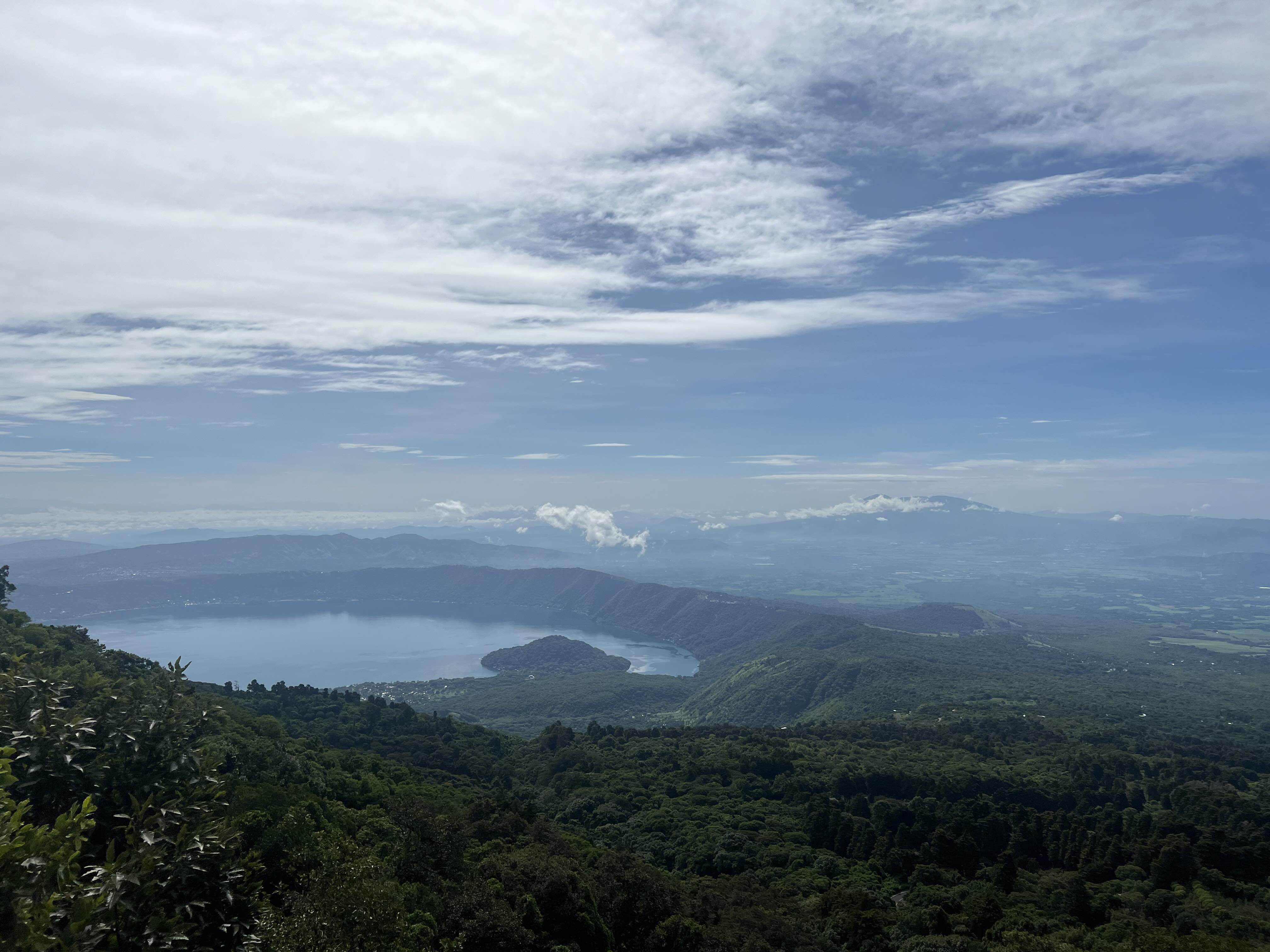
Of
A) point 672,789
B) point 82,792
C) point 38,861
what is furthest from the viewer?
point 672,789

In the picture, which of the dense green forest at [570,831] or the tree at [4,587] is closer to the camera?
the dense green forest at [570,831]

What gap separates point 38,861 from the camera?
10.6 metres

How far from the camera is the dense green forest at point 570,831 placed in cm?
1523

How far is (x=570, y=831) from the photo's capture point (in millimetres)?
51438

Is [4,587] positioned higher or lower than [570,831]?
higher

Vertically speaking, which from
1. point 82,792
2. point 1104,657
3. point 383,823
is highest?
point 82,792

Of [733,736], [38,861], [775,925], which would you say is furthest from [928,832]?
[38,861]

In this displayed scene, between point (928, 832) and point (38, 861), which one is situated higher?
point (38, 861)

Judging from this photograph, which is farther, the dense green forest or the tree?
the tree

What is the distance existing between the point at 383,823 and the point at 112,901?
22.3m

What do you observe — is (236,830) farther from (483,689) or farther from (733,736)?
(483,689)

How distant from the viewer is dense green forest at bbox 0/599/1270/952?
1523 cm

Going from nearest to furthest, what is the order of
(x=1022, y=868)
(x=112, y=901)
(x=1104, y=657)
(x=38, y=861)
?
(x=38, y=861), (x=112, y=901), (x=1022, y=868), (x=1104, y=657)

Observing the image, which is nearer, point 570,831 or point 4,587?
point 570,831
